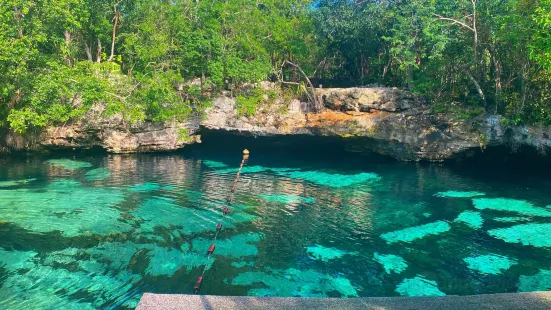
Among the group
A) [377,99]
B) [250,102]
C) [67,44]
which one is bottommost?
[250,102]

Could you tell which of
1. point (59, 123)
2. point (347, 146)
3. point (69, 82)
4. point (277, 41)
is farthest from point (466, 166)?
point (59, 123)

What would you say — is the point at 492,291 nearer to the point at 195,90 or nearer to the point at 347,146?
the point at 347,146

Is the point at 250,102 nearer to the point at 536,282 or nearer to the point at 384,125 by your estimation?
the point at 384,125

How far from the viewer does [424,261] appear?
8898 mm

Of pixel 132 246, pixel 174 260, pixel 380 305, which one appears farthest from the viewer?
pixel 132 246

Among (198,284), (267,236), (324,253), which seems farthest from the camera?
(267,236)

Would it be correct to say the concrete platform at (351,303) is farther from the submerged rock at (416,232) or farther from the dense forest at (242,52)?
the dense forest at (242,52)

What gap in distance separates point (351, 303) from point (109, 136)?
20.7 metres

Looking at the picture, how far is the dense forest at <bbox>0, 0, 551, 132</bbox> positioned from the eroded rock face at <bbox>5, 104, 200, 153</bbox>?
0.86m

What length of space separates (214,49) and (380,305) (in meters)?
19.6

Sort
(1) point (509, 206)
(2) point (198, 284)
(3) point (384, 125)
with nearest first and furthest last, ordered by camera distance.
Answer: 1. (2) point (198, 284)
2. (1) point (509, 206)
3. (3) point (384, 125)

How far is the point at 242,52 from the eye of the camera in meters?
23.8

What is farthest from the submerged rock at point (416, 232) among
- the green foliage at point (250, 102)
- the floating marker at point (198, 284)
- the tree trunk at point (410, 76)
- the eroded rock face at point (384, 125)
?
the green foliage at point (250, 102)

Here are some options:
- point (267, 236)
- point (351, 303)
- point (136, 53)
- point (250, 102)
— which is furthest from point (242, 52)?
point (351, 303)
